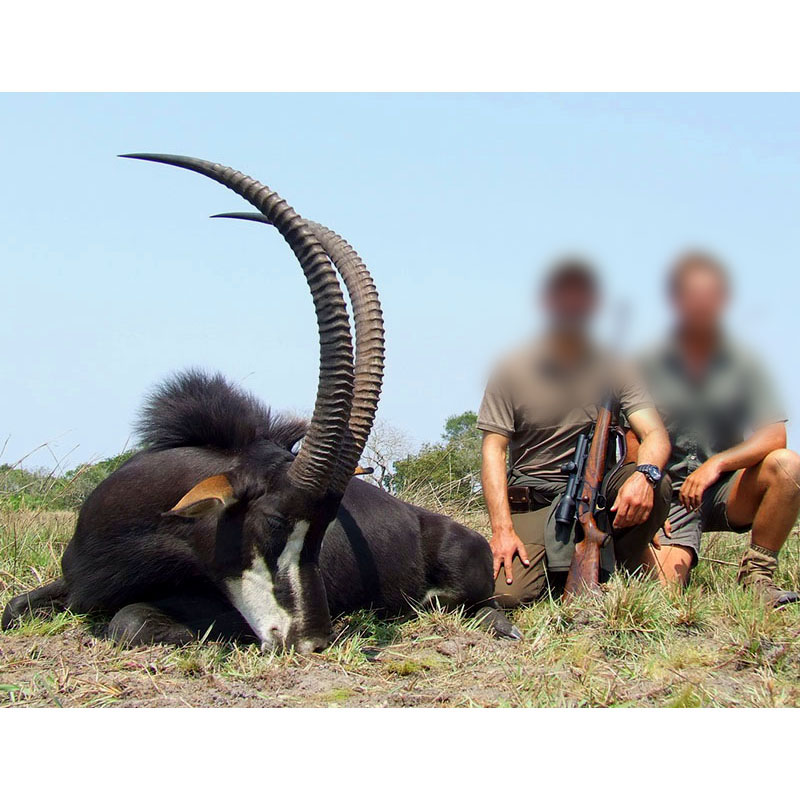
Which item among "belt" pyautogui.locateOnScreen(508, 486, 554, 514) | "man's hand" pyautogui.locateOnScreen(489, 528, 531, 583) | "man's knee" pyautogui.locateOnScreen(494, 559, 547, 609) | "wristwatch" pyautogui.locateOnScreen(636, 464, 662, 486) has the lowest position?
"man's knee" pyautogui.locateOnScreen(494, 559, 547, 609)

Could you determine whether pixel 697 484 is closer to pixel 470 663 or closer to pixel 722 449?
pixel 722 449

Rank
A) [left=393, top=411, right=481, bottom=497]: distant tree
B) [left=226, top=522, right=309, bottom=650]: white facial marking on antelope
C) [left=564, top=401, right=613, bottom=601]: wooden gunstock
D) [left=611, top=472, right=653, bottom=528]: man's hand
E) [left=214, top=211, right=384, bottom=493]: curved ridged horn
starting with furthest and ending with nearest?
1. [left=393, top=411, right=481, bottom=497]: distant tree
2. [left=611, top=472, right=653, bottom=528]: man's hand
3. [left=564, top=401, right=613, bottom=601]: wooden gunstock
4. [left=214, top=211, right=384, bottom=493]: curved ridged horn
5. [left=226, top=522, right=309, bottom=650]: white facial marking on antelope

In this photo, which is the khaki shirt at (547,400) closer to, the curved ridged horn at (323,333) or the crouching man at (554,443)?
the crouching man at (554,443)

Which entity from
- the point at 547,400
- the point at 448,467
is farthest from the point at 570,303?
the point at 448,467

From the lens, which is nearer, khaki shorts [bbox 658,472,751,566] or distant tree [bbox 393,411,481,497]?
khaki shorts [bbox 658,472,751,566]

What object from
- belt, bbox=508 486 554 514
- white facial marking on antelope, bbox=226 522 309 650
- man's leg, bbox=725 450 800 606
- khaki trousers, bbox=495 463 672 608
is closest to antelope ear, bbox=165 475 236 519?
white facial marking on antelope, bbox=226 522 309 650

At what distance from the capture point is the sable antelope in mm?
4750

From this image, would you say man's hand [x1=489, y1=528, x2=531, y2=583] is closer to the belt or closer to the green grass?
the green grass

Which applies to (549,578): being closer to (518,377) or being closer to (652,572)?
(652,572)

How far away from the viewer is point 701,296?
5.74 metres

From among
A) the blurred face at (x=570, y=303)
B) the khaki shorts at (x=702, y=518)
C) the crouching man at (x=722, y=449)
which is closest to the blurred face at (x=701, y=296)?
the crouching man at (x=722, y=449)

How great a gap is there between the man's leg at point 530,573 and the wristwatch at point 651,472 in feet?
2.61

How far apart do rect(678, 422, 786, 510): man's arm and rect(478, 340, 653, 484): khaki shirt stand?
55 centimetres

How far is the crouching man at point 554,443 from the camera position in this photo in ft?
19.6
